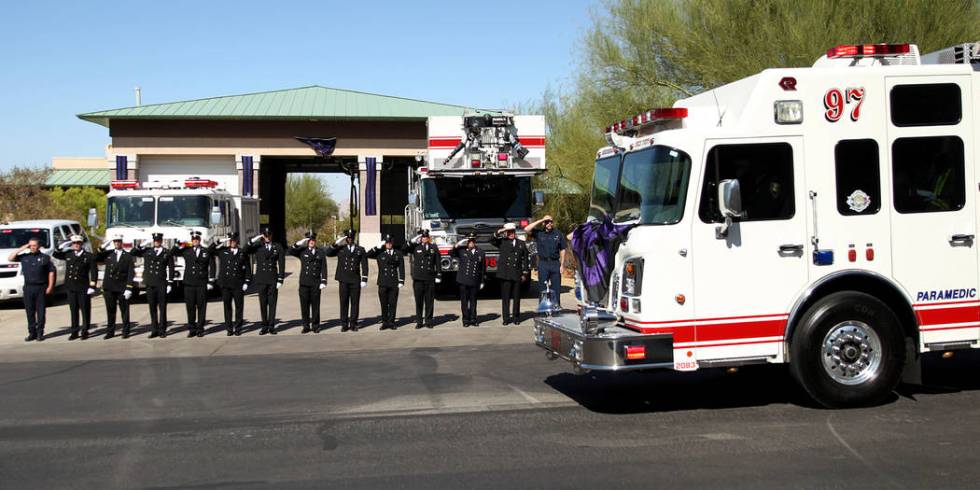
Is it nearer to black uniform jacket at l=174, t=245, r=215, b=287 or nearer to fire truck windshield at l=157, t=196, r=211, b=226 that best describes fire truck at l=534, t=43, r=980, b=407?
black uniform jacket at l=174, t=245, r=215, b=287

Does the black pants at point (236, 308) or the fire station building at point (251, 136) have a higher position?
the fire station building at point (251, 136)

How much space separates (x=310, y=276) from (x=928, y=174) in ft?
32.8

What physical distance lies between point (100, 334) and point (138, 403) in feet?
23.1

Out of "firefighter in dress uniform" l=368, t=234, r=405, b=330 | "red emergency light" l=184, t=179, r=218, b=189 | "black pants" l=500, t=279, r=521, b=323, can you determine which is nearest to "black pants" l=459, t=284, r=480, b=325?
"black pants" l=500, t=279, r=521, b=323

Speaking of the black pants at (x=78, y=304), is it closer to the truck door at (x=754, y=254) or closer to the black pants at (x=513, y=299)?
the black pants at (x=513, y=299)

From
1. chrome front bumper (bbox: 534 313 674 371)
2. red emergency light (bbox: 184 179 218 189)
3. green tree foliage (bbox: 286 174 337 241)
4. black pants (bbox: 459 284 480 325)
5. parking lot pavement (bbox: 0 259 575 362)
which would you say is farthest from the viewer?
green tree foliage (bbox: 286 174 337 241)

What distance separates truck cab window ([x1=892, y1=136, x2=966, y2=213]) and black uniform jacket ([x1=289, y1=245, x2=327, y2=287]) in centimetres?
964

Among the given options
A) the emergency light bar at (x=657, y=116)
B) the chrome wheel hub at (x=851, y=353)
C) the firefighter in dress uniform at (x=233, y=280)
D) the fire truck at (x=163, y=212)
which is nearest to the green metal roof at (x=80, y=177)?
the fire truck at (x=163, y=212)

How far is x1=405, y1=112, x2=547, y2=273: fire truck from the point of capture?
17.9 m

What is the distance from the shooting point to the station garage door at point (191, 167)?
38.2m

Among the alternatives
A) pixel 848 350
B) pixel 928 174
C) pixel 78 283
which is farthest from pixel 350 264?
pixel 928 174

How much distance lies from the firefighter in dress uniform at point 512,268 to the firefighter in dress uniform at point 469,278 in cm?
41

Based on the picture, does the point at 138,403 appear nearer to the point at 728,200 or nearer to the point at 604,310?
the point at 604,310

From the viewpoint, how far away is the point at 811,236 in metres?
7.24
